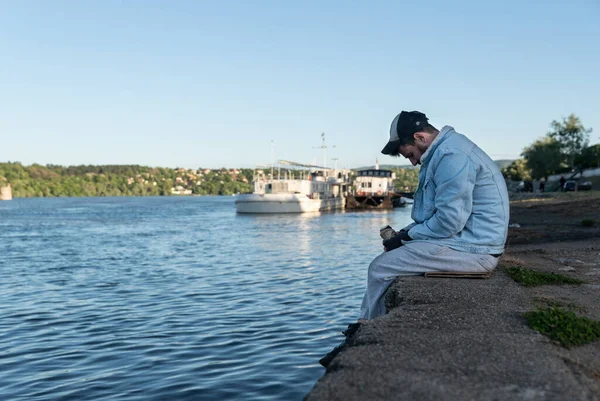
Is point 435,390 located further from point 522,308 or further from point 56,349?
point 56,349

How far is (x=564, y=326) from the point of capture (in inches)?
169

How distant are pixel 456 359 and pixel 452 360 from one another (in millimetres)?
34

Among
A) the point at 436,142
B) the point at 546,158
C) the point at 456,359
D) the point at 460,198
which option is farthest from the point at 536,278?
the point at 546,158

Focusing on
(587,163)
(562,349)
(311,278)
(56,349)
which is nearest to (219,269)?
(311,278)

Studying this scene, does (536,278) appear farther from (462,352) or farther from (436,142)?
(462,352)

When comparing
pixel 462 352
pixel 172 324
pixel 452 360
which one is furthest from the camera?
pixel 172 324

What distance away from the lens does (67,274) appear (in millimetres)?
17438

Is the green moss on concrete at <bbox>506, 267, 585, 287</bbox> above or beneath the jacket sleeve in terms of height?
beneath

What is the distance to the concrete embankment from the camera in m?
3.03

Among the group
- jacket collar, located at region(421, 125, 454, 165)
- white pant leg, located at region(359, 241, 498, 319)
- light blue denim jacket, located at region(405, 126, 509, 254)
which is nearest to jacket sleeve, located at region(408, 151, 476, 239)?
light blue denim jacket, located at region(405, 126, 509, 254)

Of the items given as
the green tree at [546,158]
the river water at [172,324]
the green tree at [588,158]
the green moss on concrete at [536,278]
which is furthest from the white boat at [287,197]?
the green moss on concrete at [536,278]

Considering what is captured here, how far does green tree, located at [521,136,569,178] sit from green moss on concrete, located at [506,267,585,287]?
266 feet

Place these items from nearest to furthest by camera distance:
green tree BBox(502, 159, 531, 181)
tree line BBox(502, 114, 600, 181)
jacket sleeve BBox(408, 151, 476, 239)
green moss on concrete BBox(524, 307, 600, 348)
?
green moss on concrete BBox(524, 307, 600, 348)
jacket sleeve BBox(408, 151, 476, 239)
tree line BBox(502, 114, 600, 181)
green tree BBox(502, 159, 531, 181)

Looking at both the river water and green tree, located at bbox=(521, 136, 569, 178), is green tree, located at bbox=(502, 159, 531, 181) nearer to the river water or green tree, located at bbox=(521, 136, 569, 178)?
green tree, located at bbox=(521, 136, 569, 178)
